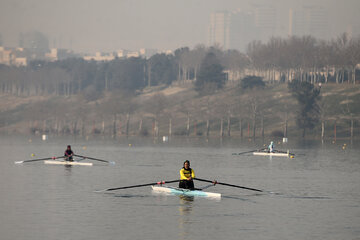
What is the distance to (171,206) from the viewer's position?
46.9 m

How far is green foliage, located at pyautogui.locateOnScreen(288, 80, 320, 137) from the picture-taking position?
6772 inches

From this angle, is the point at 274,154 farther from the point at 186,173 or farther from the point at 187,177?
the point at 186,173

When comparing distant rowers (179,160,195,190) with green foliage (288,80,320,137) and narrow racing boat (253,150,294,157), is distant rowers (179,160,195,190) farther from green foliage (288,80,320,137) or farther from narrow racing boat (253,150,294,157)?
green foliage (288,80,320,137)

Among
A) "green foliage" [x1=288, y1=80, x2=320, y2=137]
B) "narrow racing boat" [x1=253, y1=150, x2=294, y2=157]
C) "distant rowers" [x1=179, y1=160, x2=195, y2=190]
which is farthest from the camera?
"green foliage" [x1=288, y1=80, x2=320, y2=137]

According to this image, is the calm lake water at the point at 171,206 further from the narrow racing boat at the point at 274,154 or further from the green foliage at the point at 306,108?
the green foliage at the point at 306,108

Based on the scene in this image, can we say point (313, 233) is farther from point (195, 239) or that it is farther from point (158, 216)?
point (158, 216)

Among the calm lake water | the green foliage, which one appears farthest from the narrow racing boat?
the green foliage

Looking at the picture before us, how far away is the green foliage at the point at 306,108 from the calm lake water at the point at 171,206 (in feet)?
298

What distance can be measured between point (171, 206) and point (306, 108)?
130018 millimetres

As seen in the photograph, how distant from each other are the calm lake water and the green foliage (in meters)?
90.9

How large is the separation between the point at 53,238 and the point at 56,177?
33.0m

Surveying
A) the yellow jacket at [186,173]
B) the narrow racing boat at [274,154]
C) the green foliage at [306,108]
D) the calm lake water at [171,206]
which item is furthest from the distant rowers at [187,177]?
the green foliage at [306,108]

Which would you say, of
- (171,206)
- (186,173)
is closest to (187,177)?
(186,173)

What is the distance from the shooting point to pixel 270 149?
345 feet
